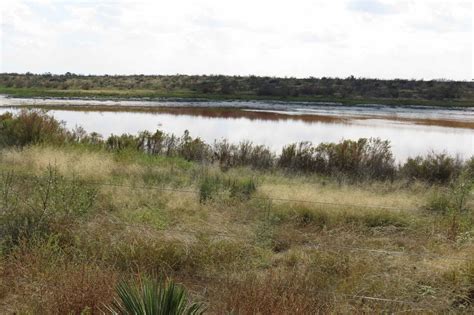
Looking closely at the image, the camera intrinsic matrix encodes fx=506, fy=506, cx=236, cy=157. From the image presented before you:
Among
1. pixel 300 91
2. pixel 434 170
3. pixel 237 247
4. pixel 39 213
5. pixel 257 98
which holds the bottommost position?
pixel 434 170

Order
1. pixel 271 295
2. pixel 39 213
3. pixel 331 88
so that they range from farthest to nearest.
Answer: pixel 331 88
pixel 39 213
pixel 271 295

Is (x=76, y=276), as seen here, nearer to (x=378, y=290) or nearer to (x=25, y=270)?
(x=25, y=270)

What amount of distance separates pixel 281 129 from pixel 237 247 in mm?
23183

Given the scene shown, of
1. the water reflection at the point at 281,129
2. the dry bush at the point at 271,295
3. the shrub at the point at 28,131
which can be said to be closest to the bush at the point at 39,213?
the dry bush at the point at 271,295

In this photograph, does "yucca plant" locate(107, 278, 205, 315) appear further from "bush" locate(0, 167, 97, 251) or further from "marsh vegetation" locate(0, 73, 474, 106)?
"marsh vegetation" locate(0, 73, 474, 106)

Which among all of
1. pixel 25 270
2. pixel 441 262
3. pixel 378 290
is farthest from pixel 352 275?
pixel 25 270

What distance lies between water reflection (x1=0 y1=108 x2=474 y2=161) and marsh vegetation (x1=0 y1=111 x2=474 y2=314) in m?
11.1

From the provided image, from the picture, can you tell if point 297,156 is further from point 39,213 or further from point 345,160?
point 39,213

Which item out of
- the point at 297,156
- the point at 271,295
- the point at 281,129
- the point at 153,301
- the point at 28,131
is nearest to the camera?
the point at 153,301

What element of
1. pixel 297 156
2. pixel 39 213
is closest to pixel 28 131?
pixel 297 156

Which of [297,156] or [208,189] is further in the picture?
[297,156]

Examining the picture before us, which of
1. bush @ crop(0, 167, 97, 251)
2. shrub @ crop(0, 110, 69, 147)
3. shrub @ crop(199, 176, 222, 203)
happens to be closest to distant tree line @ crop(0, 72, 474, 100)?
shrub @ crop(0, 110, 69, 147)

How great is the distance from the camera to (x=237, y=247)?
7902 mm

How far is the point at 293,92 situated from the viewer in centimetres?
6431
